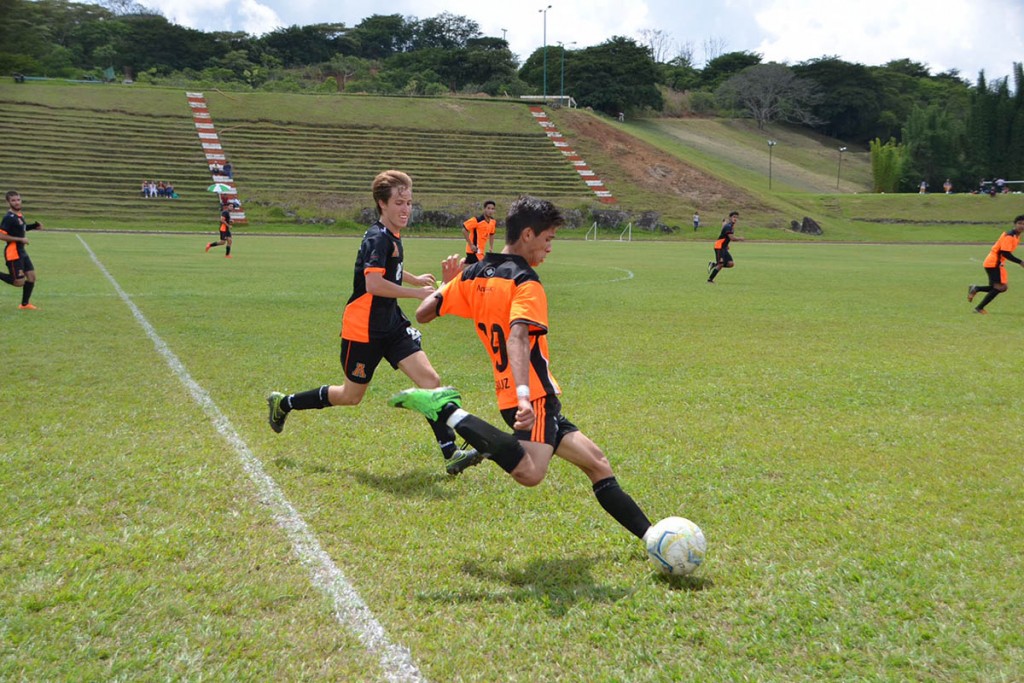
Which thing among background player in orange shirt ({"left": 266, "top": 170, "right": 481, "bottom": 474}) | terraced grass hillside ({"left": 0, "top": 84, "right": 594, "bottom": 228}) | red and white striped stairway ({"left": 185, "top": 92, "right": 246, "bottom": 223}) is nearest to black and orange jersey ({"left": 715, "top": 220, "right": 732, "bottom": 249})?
background player in orange shirt ({"left": 266, "top": 170, "right": 481, "bottom": 474})

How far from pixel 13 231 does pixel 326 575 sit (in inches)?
512

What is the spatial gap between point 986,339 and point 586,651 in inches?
453

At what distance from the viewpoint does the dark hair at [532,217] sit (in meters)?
4.27

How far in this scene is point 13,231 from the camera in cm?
1387

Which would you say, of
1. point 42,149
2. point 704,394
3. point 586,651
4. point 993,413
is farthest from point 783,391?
point 42,149

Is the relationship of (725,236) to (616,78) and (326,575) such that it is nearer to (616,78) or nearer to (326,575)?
(326,575)

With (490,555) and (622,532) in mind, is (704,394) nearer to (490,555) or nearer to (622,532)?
(622,532)

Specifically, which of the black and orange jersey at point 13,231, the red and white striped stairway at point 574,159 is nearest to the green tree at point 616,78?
the red and white striped stairway at point 574,159

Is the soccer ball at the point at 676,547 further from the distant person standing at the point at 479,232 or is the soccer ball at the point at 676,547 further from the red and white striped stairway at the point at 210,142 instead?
the red and white striped stairway at the point at 210,142

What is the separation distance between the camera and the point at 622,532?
4727 mm

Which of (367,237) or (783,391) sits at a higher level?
(367,237)

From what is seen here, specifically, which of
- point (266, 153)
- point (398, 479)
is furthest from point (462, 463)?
point (266, 153)

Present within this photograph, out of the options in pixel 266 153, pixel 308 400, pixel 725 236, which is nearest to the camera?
pixel 308 400

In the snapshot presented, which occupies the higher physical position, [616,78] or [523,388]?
[616,78]
